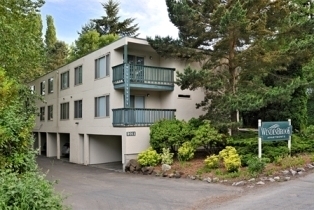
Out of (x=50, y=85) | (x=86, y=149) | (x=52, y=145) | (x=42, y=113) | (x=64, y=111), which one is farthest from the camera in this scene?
(x=42, y=113)

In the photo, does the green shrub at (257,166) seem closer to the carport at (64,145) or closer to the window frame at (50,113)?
the carport at (64,145)

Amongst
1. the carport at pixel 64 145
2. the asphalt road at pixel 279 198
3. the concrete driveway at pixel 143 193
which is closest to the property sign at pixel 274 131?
the asphalt road at pixel 279 198

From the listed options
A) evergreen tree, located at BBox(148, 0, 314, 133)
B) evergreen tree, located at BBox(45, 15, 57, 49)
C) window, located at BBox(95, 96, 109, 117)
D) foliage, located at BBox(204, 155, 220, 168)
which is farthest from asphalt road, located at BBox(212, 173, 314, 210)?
evergreen tree, located at BBox(45, 15, 57, 49)

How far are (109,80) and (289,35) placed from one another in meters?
9.95

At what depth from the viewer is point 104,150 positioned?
67.4 ft

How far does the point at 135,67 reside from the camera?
1656 centimetres

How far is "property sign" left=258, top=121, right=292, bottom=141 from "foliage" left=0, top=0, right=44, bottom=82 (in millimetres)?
12518

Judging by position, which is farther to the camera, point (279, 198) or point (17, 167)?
point (279, 198)

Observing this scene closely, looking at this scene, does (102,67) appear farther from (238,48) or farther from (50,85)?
(50,85)

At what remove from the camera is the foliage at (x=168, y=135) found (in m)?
14.9

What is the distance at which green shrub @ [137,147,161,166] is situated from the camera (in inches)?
576

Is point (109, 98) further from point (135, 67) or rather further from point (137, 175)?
point (137, 175)

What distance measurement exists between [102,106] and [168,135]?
17.9 ft

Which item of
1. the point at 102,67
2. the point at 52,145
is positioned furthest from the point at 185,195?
the point at 52,145
